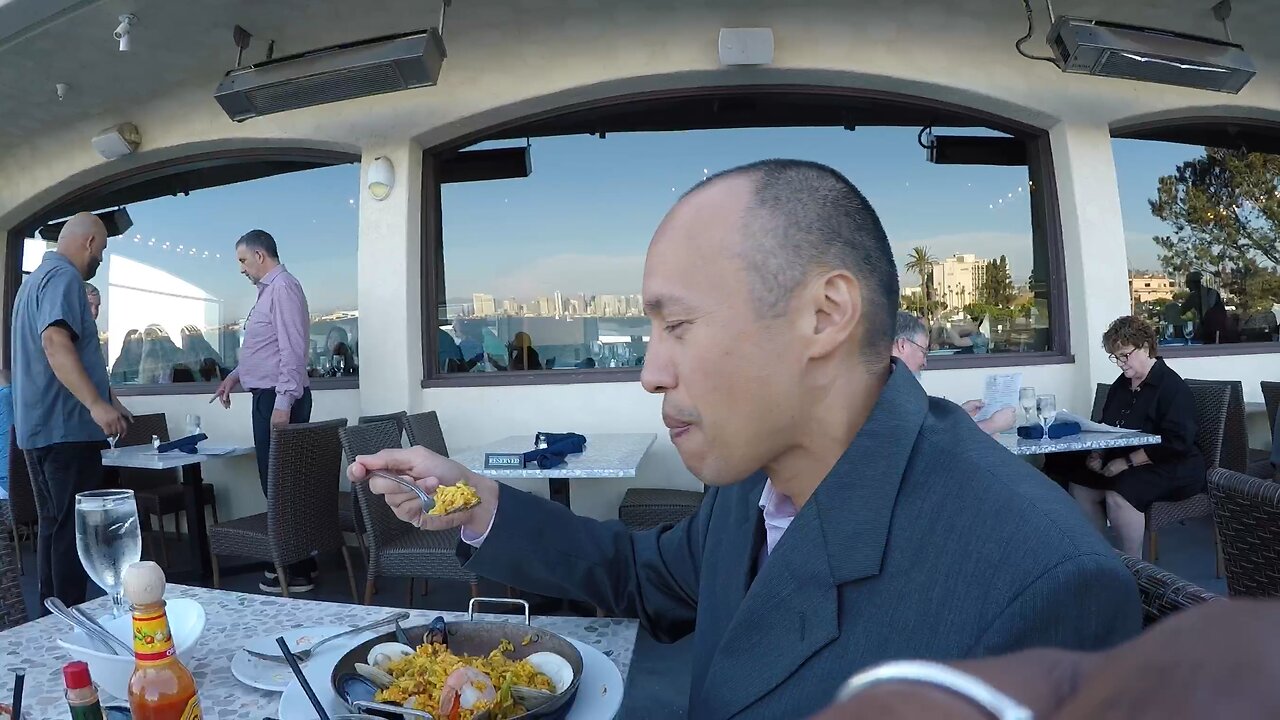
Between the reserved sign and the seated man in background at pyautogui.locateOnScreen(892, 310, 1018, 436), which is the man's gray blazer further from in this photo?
the seated man in background at pyautogui.locateOnScreen(892, 310, 1018, 436)

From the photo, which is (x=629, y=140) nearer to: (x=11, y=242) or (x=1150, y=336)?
(x=1150, y=336)

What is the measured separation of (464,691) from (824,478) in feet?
1.48

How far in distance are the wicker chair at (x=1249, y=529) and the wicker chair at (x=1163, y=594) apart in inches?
33.7

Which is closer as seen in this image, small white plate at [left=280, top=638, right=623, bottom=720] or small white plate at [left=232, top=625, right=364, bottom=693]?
small white plate at [left=280, top=638, right=623, bottom=720]

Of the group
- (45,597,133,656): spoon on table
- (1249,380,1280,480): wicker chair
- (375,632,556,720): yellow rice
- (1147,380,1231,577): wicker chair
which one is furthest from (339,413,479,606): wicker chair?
(1249,380,1280,480): wicker chair

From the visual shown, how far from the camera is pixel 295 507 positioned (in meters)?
3.52

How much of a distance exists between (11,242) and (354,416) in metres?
3.94

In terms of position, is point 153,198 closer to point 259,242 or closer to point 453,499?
point 259,242

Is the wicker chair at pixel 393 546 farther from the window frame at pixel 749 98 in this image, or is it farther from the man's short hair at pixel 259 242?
the window frame at pixel 749 98

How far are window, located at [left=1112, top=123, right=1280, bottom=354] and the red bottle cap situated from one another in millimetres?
6474

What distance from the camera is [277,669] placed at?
99 cm

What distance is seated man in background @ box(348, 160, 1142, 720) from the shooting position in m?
0.68

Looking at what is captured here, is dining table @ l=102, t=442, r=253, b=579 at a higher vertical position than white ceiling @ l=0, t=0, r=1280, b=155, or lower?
lower

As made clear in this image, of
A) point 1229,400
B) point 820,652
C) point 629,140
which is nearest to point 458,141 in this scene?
point 629,140
